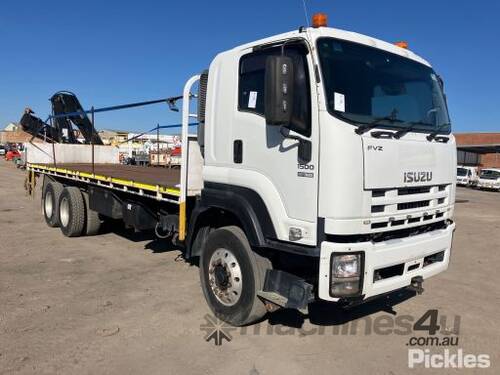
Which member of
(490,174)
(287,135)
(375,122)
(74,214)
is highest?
(375,122)

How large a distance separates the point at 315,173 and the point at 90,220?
627cm

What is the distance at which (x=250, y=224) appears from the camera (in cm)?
422

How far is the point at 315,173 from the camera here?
371cm

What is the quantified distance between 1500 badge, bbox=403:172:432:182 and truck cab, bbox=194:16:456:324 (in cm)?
2

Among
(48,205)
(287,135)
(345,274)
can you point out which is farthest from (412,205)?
(48,205)

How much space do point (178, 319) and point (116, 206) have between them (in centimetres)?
319

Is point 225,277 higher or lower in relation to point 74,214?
lower

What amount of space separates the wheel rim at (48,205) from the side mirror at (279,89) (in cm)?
753

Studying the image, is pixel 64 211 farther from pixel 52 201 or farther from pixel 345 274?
pixel 345 274

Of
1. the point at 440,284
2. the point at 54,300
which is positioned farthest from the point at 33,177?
the point at 440,284

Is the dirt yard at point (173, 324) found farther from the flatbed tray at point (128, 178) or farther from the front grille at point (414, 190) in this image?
the front grille at point (414, 190)

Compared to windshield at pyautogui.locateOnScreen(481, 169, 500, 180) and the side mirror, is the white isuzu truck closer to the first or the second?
the side mirror

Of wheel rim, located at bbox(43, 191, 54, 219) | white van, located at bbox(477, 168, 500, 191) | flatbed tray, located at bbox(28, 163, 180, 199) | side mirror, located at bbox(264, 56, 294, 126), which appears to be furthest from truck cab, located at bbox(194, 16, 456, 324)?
white van, located at bbox(477, 168, 500, 191)

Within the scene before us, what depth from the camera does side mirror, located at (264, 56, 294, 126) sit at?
358 cm
